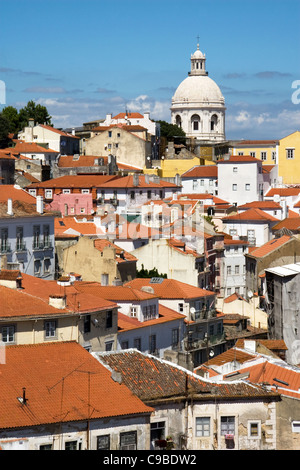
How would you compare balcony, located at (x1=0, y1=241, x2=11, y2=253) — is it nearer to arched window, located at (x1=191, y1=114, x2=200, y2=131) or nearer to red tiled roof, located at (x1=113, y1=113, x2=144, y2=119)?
red tiled roof, located at (x1=113, y1=113, x2=144, y2=119)

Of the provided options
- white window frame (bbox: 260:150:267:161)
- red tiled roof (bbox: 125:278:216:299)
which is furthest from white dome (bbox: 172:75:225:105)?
red tiled roof (bbox: 125:278:216:299)

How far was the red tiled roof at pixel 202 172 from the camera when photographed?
106625 mm

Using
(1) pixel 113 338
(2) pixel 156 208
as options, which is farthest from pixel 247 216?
(1) pixel 113 338

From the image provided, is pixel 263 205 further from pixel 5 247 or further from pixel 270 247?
pixel 5 247

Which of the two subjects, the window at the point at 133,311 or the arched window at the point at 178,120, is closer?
the window at the point at 133,311

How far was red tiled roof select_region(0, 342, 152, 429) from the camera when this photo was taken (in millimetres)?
A: 29656

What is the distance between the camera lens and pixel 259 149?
125 metres

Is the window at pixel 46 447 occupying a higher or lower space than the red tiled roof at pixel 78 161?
lower

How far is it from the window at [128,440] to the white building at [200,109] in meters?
121

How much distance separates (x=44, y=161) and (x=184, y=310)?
5248cm

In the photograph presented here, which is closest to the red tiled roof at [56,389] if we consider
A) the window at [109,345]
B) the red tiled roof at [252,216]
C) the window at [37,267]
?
the window at [109,345]

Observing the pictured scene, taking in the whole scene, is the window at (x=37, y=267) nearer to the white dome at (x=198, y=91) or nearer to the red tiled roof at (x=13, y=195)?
the red tiled roof at (x=13, y=195)

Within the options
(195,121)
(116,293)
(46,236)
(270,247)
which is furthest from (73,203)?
(195,121)
